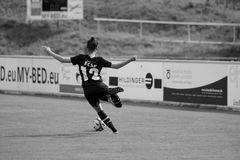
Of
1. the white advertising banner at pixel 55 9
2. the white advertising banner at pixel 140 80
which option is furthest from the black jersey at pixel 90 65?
the white advertising banner at pixel 55 9

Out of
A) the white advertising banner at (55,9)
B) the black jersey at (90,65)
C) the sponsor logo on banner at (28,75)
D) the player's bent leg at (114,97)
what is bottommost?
the sponsor logo on banner at (28,75)

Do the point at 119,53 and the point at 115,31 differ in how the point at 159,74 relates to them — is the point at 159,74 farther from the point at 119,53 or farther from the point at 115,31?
the point at 115,31

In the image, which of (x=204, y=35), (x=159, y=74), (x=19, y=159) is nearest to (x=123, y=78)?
(x=159, y=74)

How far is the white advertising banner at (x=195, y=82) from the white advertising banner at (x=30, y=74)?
5430mm

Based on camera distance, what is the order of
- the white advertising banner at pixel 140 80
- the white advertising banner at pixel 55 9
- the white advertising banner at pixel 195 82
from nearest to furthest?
the white advertising banner at pixel 195 82
the white advertising banner at pixel 140 80
the white advertising banner at pixel 55 9

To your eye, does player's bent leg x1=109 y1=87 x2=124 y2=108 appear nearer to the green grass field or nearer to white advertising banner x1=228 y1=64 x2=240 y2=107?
the green grass field

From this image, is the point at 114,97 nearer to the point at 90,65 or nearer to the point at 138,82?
the point at 90,65

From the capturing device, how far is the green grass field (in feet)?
36.7

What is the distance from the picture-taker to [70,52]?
38.6 meters

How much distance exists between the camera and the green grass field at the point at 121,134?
11172mm

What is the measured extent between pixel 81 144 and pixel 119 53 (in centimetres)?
2575

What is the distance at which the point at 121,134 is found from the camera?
14.0m

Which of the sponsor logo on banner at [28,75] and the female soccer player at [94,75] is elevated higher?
the female soccer player at [94,75]

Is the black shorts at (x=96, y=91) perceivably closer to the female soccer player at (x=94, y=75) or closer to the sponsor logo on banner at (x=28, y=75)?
the female soccer player at (x=94, y=75)
